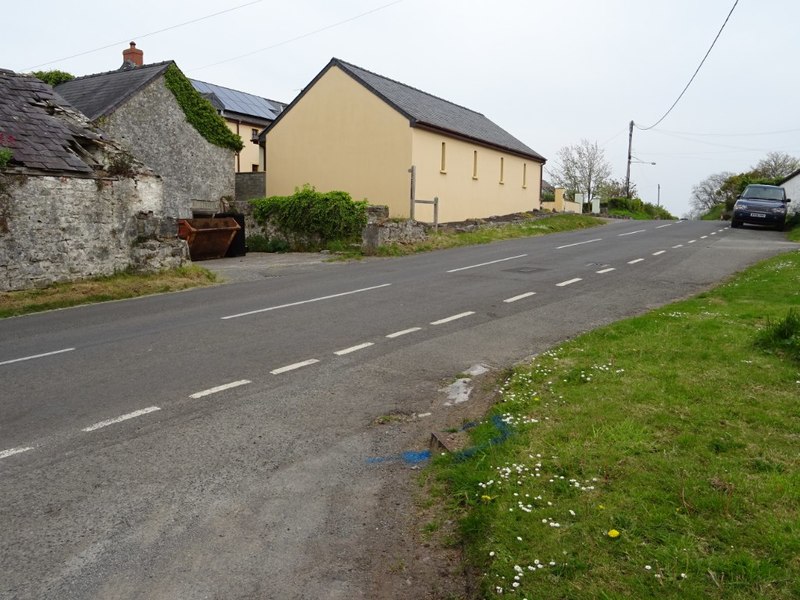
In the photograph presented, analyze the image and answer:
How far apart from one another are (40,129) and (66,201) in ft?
8.08

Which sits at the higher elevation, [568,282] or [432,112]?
[432,112]

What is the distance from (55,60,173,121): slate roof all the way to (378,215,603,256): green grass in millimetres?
12870

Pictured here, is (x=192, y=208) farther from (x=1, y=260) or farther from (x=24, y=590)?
(x=24, y=590)

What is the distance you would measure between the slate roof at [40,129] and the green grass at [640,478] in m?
12.5

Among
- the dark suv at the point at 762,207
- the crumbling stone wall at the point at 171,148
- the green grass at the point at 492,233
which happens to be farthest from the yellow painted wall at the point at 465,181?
the dark suv at the point at 762,207

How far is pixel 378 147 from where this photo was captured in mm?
27969

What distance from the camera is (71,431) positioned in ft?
18.0

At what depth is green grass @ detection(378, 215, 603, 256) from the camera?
22359 mm

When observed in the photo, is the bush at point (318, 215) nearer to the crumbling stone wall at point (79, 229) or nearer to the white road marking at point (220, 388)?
the crumbling stone wall at point (79, 229)

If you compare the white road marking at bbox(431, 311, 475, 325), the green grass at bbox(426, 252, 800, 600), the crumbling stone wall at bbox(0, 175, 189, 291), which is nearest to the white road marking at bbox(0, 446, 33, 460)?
the green grass at bbox(426, 252, 800, 600)

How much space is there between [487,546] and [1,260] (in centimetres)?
1311

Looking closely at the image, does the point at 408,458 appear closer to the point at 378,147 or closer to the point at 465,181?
the point at 378,147

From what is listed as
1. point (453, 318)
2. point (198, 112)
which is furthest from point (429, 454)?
point (198, 112)

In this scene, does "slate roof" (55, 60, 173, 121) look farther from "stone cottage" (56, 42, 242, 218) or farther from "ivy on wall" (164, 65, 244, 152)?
"ivy on wall" (164, 65, 244, 152)
